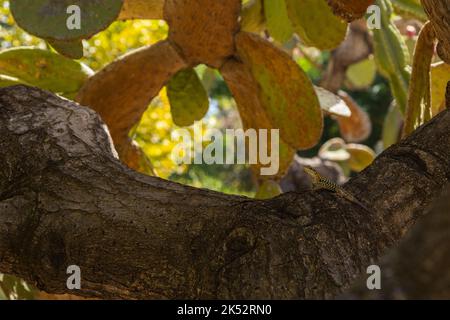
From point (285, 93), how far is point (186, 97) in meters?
0.31

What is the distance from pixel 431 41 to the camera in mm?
1213

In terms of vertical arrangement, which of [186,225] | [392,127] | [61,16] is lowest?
[186,225]

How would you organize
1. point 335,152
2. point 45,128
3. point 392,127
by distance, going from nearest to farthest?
1. point 45,128
2. point 392,127
3. point 335,152

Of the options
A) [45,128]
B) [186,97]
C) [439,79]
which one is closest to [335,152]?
[186,97]

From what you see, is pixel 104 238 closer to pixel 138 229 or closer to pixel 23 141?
pixel 138 229

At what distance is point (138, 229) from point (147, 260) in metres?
0.04

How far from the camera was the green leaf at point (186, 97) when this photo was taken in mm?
1680

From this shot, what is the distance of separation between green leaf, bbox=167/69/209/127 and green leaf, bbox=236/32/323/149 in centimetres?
21

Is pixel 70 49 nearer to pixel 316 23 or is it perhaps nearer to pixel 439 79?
pixel 316 23

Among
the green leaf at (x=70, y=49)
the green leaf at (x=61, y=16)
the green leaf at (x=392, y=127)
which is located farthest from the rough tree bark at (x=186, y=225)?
the green leaf at (x=392, y=127)

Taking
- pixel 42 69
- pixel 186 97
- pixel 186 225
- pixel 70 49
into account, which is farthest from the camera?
pixel 186 97

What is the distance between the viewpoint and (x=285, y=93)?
4.77 ft

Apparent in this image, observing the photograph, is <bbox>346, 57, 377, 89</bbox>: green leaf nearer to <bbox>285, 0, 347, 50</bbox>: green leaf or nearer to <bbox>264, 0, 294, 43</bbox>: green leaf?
<bbox>264, 0, 294, 43</bbox>: green leaf

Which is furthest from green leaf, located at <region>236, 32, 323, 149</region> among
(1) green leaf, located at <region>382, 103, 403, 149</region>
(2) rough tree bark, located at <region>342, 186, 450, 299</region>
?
(1) green leaf, located at <region>382, 103, 403, 149</region>
